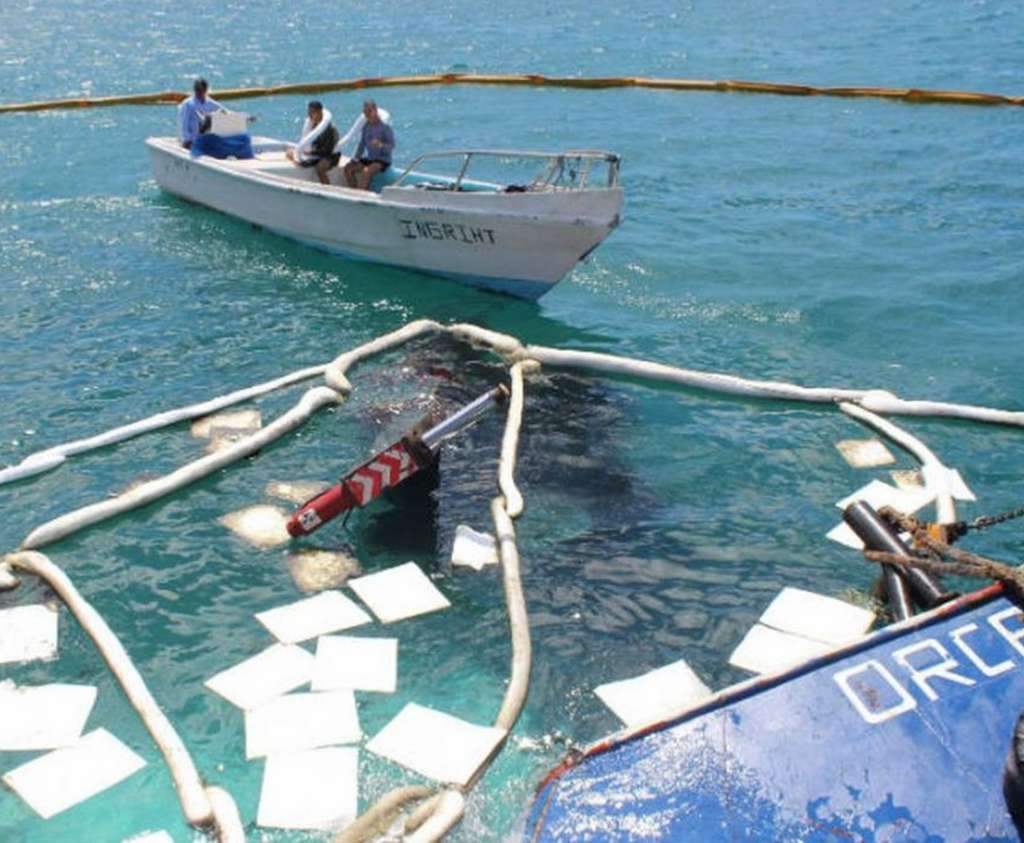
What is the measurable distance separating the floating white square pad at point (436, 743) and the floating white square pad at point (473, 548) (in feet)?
6.13

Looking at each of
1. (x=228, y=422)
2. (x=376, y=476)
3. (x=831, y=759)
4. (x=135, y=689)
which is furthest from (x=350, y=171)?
(x=831, y=759)

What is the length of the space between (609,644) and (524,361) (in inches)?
218

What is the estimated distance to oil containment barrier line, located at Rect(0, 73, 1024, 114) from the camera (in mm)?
27391

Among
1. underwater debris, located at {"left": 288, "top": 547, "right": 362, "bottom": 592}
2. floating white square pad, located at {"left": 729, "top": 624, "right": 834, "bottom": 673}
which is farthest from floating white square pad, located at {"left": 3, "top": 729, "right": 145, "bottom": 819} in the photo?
floating white square pad, located at {"left": 729, "top": 624, "right": 834, "bottom": 673}

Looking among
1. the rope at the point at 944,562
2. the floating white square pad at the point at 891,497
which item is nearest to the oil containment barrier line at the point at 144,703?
the rope at the point at 944,562

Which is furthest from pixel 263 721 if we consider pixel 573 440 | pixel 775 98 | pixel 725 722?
pixel 775 98

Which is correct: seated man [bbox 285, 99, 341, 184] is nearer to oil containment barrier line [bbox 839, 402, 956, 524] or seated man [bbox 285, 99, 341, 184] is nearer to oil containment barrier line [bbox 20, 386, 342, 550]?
oil containment barrier line [bbox 20, 386, 342, 550]

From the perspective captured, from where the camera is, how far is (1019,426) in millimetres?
11953

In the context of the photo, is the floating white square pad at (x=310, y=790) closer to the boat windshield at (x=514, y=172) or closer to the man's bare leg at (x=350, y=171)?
the boat windshield at (x=514, y=172)

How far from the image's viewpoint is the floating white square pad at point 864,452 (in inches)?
437

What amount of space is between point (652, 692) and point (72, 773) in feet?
12.1

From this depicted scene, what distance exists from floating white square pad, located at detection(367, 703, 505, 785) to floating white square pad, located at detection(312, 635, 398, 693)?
A: 408 millimetres

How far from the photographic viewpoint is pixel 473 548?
9367 millimetres

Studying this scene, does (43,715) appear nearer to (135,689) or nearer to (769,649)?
(135,689)
